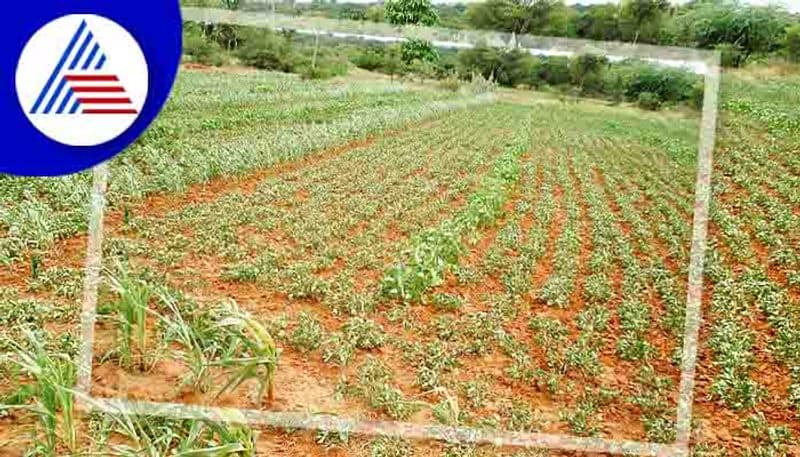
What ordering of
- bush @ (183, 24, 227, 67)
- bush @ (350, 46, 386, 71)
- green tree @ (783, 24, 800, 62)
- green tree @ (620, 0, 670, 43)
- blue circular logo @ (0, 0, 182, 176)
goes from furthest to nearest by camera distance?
bush @ (350, 46, 386, 71) → green tree @ (783, 24, 800, 62) → green tree @ (620, 0, 670, 43) → bush @ (183, 24, 227, 67) → blue circular logo @ (0, 0, 182, 176)

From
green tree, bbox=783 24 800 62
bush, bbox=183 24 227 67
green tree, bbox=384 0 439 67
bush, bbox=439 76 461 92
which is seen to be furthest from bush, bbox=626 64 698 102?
bush, bbox=183 24 227 67

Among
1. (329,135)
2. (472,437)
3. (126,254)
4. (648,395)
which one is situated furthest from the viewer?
(329,135)

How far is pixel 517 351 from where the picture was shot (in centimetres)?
248

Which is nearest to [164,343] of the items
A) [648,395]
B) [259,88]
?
[259,88]

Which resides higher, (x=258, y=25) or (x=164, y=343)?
(x=258, y=25)

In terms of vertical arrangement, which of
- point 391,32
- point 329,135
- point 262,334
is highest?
point 391,32

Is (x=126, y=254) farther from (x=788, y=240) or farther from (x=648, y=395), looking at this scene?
(x=788, y=240)

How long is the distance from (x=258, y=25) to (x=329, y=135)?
80 centimetres

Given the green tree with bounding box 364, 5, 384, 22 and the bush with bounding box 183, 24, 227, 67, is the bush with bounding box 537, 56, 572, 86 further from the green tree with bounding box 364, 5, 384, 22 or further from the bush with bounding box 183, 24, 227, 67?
the bush with bounding box 183, 24, 227, 67

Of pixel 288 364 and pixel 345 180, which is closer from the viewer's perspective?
pixel 288 364

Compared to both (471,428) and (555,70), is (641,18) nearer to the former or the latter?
(555,70)

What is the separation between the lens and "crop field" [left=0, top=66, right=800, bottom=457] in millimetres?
2193

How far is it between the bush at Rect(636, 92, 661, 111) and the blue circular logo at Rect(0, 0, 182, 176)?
1.60 m

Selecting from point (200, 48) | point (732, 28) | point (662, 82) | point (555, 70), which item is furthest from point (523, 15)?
point (200, 48)
